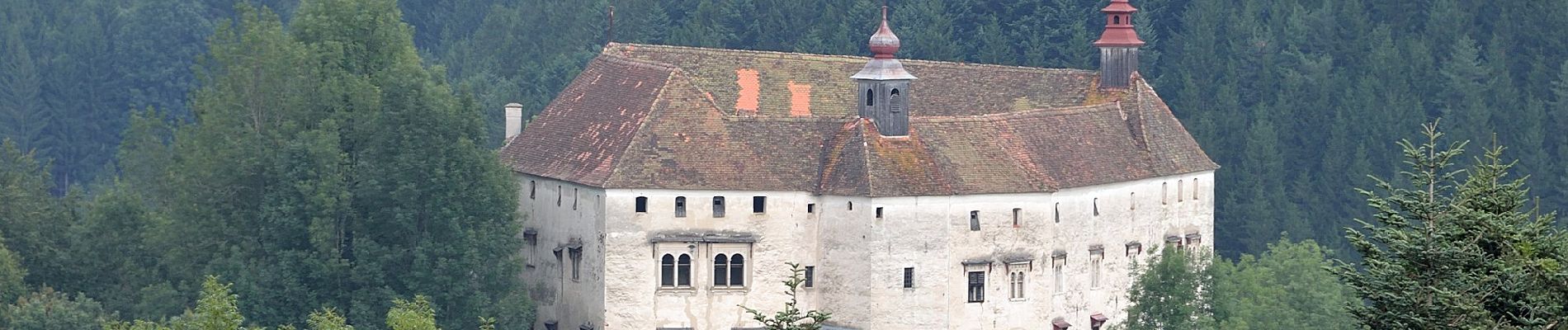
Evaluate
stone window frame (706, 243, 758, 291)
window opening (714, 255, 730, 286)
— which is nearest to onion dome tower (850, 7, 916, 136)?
stone window frame (706, 243, 758, 291)

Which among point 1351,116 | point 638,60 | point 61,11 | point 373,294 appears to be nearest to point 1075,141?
point 638,60

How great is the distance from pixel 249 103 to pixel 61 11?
95.7 m

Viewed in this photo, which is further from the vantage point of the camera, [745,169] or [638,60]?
[638,60]

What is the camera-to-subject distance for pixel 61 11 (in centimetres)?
19075

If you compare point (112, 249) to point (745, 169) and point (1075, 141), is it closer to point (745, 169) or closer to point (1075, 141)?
point (745, 169)

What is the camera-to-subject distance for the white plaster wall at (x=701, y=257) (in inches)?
3492

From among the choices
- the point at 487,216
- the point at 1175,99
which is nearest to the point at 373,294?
the point at 487,216

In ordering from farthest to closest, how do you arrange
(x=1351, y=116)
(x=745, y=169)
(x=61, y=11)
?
(x=61, y=11) < (x=1351, y=116) < (x=745, y=169)

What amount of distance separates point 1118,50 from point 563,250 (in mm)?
20282

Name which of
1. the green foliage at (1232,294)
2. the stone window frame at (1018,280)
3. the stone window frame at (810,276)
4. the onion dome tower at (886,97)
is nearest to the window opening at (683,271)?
the stone window frame at (810,276)

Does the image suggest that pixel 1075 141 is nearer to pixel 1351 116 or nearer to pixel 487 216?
pixel 487 216

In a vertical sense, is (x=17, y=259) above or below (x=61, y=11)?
below

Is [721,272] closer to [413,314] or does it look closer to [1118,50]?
[413,314]

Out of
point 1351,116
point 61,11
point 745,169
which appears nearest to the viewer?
point 745,169
